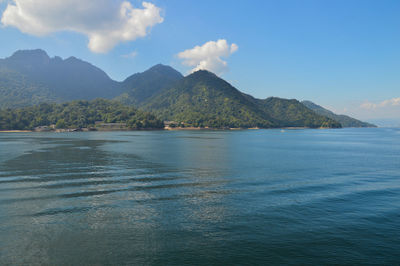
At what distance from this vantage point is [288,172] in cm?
5362

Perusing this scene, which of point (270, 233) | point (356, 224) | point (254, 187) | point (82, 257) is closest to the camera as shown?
point (82, 257)

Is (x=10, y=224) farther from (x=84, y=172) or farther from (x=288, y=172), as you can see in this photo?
(x=288, y=172)

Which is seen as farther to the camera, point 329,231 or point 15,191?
point 15,191

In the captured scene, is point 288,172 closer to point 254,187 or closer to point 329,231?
point 254,187

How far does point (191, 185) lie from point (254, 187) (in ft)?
34.2

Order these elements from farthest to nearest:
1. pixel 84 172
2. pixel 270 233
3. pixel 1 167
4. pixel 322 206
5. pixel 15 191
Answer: pixel 1 167 → pixel 84 172 → pixel 15 191 → pixel 322 206 → pixel 270 233

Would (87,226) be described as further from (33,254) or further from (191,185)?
(191,185)

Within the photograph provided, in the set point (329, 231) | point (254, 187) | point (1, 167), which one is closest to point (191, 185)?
point (254, 187)

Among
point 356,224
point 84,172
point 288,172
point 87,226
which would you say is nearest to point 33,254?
point 87,226

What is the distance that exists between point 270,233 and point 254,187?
1756 cm

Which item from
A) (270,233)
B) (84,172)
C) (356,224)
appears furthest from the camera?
(84,172)

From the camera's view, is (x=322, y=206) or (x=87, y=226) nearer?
(x=87, y=226)

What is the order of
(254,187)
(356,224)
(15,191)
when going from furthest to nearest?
(254,187) → (15,191) → (356,224)

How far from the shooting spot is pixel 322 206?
3039 cm
